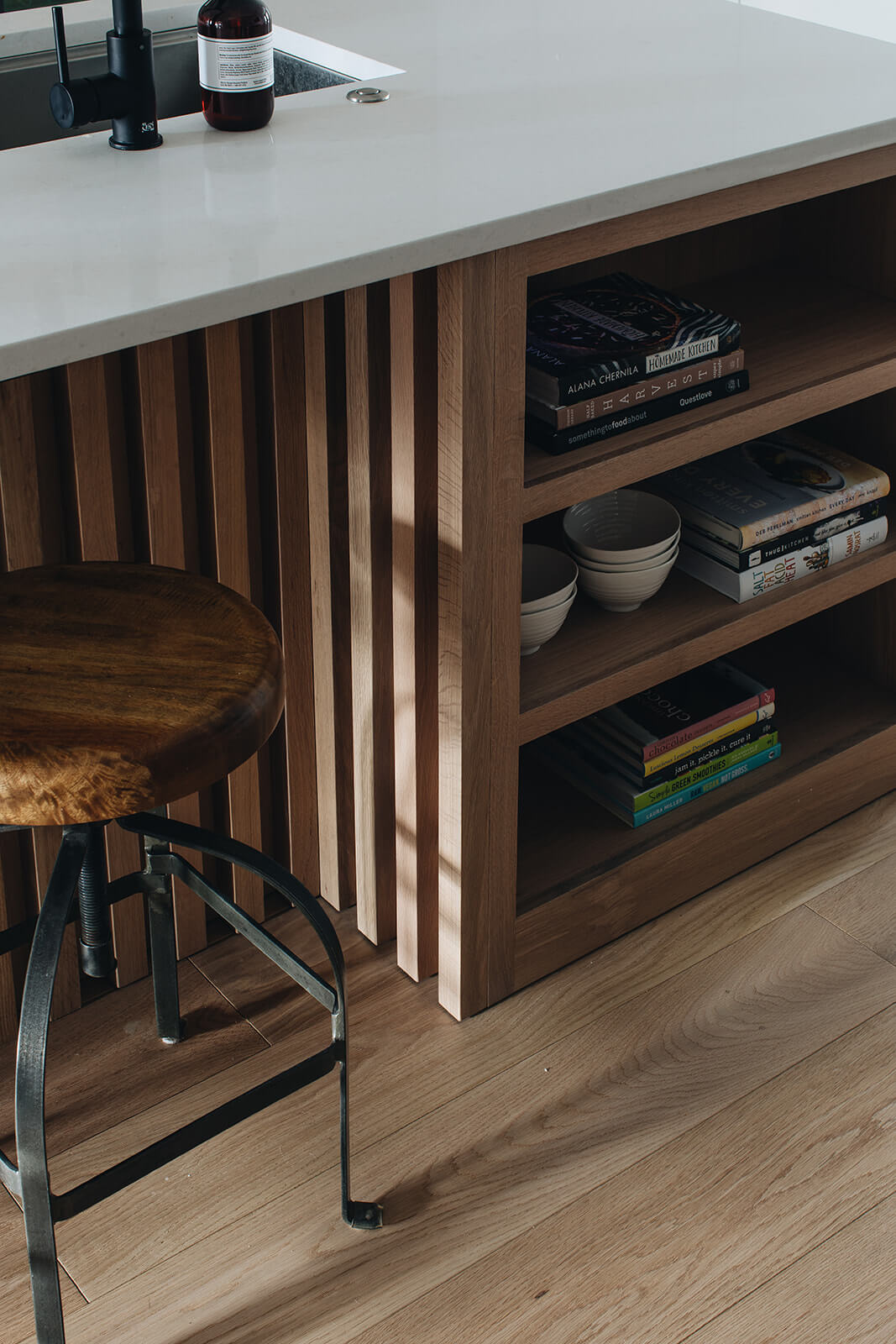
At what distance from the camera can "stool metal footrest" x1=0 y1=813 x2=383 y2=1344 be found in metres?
1.20

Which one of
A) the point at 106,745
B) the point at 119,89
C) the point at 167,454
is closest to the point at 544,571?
the point at 167,454

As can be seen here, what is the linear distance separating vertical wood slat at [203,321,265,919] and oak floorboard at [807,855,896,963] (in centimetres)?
85

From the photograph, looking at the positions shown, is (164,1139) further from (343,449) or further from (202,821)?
(343,449)

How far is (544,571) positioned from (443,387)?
473 millimetres

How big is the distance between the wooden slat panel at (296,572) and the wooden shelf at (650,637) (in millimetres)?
286

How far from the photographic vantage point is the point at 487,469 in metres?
1.52

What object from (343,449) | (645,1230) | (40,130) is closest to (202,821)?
(343,449)

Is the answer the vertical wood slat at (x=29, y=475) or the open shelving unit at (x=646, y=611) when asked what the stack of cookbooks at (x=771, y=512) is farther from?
the vertical wood slat at (x=29, y=475)

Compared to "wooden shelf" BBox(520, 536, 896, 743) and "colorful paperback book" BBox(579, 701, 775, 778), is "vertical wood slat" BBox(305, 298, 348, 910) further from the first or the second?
"colorful paperback book" BBox(579, 701, 775, 778)

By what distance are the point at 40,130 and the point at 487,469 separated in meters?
0.93

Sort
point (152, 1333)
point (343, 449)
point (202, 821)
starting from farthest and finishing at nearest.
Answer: point (202, 821) → point (343, 449) → point (152, 1333)

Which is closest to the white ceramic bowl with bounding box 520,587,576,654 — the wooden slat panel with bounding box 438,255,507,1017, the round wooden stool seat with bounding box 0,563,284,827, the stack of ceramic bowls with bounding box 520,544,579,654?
the stack of ceramic bowls with bounding box 520,544,579,654

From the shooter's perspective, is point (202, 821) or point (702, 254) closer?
point (202, 821)

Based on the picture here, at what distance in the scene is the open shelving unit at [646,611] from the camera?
153 cm
